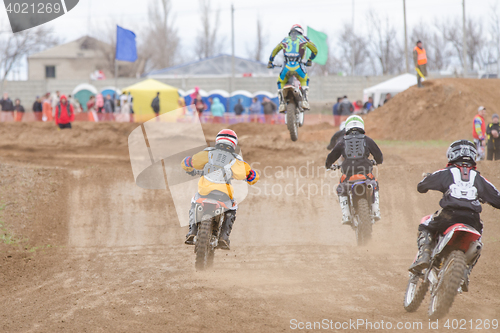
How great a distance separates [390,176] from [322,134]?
27.9ft

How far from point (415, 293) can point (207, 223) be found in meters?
2.82

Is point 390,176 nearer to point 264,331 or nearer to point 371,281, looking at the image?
point 371,281

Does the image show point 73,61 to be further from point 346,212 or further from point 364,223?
point 364,223

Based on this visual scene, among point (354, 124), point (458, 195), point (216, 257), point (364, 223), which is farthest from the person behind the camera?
point (216, 257)

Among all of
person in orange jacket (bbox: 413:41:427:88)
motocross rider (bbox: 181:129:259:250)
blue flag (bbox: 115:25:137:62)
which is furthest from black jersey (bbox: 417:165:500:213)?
blue flag (bbox: 115:25:137:62)

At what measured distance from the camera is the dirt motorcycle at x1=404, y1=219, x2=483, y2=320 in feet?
16.0

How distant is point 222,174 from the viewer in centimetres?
709

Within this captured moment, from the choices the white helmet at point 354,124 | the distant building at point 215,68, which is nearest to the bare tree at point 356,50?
the distant building at point 215,68

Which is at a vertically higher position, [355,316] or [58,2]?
[58,2]

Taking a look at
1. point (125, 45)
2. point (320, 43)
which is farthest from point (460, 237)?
point (125, 45)

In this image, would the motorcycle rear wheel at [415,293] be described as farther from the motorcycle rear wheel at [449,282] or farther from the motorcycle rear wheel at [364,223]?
the motorcycle rear wheel at [364,223]

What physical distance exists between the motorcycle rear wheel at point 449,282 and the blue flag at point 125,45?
21843 mm

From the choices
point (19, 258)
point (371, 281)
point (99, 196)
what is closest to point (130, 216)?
point (99, 196)

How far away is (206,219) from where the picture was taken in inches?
269
